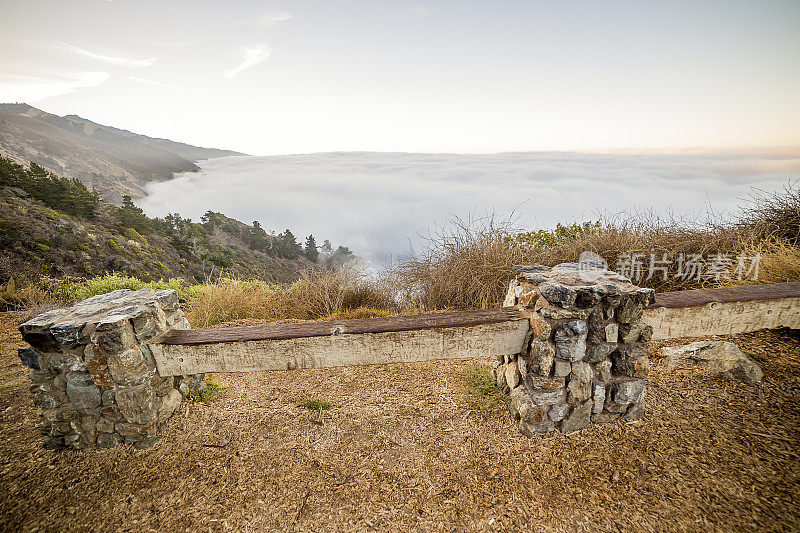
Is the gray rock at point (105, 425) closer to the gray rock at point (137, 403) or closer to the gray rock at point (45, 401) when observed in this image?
the gray rock at point (137, 403)

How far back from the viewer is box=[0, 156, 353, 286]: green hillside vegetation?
967 centimetres

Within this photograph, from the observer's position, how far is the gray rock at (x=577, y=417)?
8.01 ft

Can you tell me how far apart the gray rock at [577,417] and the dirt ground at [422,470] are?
8 cm

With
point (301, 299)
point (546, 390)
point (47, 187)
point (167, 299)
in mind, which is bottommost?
point (301, 299)

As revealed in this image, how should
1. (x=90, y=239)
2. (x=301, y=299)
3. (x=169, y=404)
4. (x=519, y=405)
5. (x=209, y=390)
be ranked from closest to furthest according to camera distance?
(x=519, y=405) → (x=169, y=404) → (x=209, y=390) → (x=301, y=299) → (x=90, y=239)

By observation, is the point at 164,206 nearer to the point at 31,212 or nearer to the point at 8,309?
the point at 31,212

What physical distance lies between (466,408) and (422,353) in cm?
76

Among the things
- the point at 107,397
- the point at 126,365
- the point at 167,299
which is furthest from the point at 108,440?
the point at 167,299

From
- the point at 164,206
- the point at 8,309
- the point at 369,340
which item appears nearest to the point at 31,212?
the point at 8,309

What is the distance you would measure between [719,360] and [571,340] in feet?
6.68

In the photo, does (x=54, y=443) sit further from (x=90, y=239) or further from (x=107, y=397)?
(x=90, y=239)

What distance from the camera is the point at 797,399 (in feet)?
8.87

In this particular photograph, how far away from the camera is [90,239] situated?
12.4 m

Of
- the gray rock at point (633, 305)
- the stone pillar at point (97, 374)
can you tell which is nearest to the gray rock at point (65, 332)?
the stone pillar at point (97, 374)
